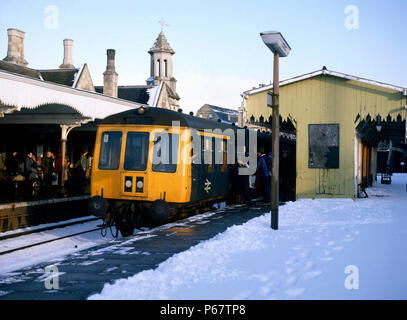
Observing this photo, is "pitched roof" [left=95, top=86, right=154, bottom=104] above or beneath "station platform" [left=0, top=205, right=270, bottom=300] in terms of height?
above

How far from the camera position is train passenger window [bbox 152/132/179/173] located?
10930 mm

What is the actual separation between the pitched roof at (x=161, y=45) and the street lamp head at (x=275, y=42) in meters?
55.1

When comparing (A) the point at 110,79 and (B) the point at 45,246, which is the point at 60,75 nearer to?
(A) the point at 110,79

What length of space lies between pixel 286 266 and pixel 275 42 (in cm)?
497

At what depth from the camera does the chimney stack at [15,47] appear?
39656 millimetres

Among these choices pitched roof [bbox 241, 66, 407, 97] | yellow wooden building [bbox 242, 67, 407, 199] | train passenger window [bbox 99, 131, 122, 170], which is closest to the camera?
train passenger window [bbox 99, 131, 122, 170]

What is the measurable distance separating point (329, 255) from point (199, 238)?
2681mm

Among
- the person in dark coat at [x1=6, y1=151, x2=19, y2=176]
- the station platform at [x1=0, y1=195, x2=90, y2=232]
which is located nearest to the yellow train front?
the station platform at [x1=0, y1=195, x2=90, y2=232]

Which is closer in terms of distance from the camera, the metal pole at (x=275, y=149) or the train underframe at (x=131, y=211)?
the metal pole at (x=275, y=149)

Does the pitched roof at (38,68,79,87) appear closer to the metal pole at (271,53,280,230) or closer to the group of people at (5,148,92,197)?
the group of people at (5,148,92,197)

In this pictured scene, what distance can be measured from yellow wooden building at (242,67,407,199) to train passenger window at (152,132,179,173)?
5.79 meters

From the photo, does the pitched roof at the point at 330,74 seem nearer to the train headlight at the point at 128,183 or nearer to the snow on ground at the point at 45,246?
the train headlight at the point at 128,183

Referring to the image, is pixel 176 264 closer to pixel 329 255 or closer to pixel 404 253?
pixel 329 255

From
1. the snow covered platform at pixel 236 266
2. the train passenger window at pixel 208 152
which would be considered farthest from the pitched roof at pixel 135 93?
the snow covered platform at pixel 236 266
